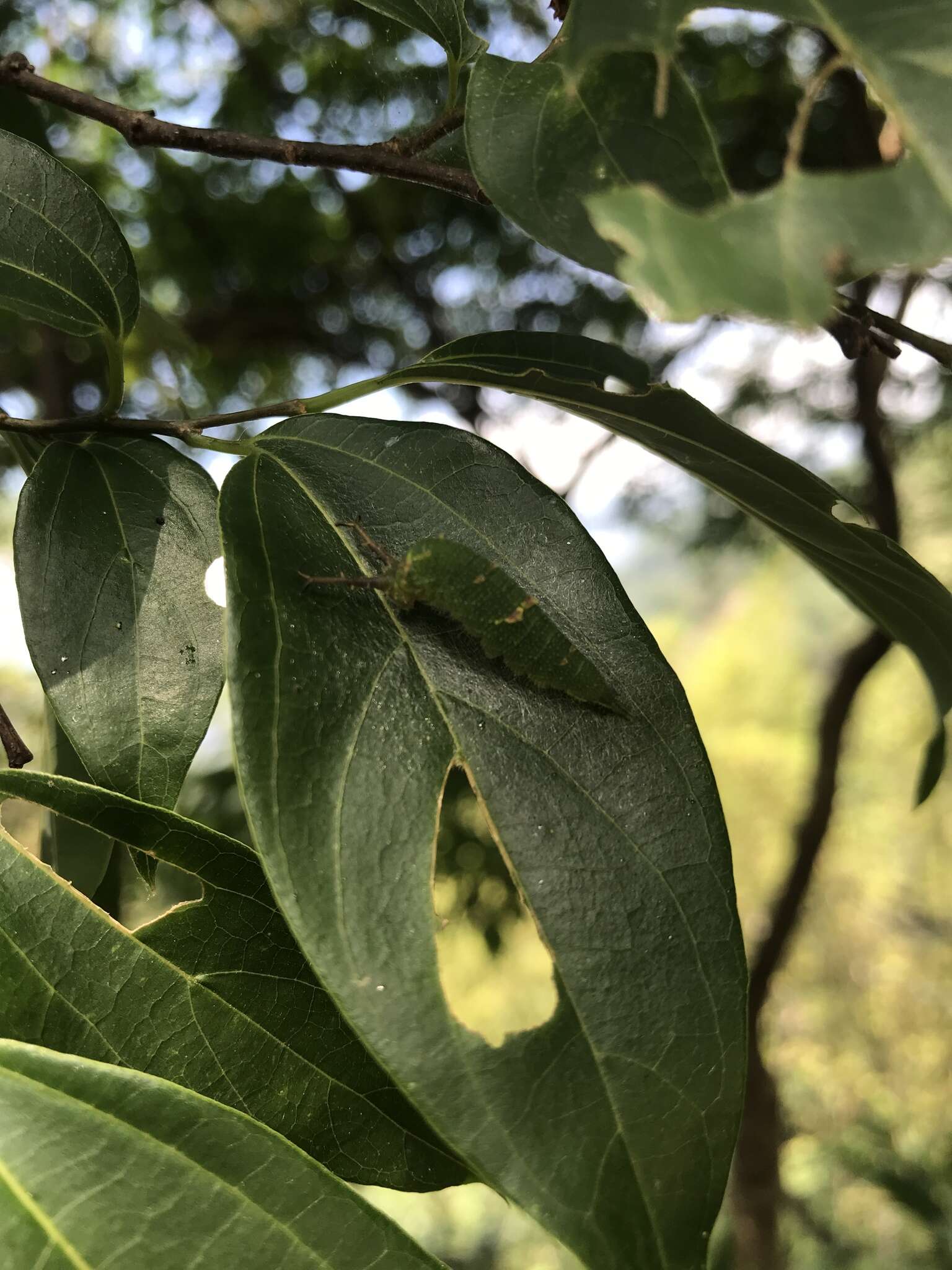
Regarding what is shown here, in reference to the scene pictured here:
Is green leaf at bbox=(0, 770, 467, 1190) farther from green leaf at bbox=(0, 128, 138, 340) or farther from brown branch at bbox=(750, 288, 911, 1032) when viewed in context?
brown branch at bbox=(750, 288, 911, 1032)

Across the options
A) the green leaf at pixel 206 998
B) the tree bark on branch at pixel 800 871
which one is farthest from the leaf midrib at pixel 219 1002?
the tree bark on branch at pixel 800 871

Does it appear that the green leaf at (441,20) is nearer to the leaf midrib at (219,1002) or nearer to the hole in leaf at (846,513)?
the hole in leaf at (846,513)

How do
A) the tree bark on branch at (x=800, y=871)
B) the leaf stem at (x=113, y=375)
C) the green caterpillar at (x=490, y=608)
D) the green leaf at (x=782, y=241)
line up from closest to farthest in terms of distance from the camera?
the green leaf at (x=782, y=241), the green caterpillar at (x=490, y=608), the leaf stem at (x=113, y=375), the tree bark on branch at (x=800, y=871)

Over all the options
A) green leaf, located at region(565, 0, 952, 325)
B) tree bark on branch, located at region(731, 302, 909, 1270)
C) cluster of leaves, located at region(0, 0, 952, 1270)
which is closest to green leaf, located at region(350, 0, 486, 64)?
cluster of leaves, located at region(0, 0, 952, 1270)

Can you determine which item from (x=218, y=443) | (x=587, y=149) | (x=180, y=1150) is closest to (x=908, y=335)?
(x=587, y=149)

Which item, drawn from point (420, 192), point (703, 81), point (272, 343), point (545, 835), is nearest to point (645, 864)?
point (545, 835)

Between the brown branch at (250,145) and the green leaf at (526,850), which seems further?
the brown branch at (250,145)
